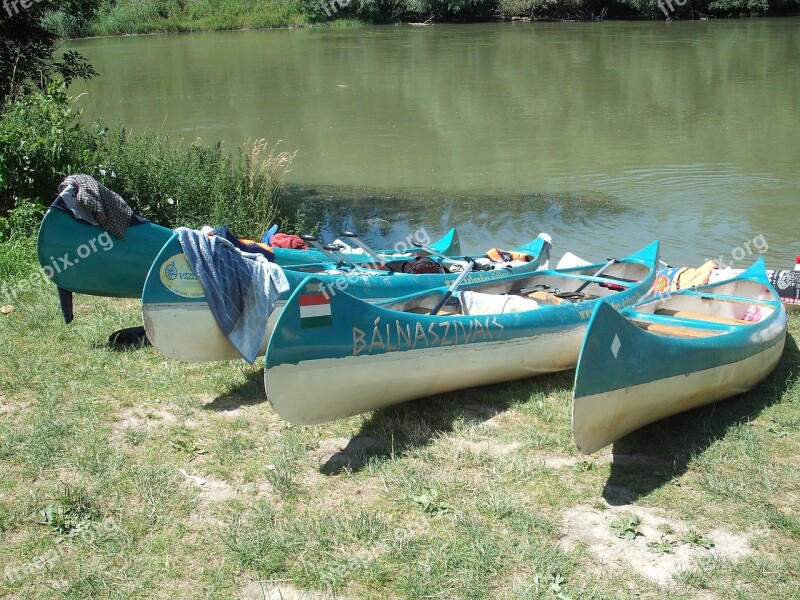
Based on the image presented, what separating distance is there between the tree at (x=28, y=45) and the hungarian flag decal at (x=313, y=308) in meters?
6.09

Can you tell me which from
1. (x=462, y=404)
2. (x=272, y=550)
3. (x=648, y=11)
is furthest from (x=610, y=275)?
(x=648, y=11)

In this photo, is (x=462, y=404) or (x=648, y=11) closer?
(x=462, y=404)

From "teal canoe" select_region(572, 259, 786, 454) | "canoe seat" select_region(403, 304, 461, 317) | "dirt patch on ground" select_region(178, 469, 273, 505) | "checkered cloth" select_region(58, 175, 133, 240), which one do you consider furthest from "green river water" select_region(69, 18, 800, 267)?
"dirt patch on ground" select_region(178, 469, 273, 505)

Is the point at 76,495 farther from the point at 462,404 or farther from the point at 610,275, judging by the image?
the point at 610,275

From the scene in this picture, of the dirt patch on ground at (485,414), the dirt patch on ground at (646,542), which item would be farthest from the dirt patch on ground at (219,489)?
the dirt patch on ground at (646,542)

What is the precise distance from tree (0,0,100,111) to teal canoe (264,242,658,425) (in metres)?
5.99

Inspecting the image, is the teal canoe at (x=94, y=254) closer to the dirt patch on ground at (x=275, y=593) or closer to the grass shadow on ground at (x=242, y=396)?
the grass shadow on ground at (x=242, y=396)

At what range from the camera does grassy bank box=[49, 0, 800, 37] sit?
43.1 metres

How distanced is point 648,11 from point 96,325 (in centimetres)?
4222

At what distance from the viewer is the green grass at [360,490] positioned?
3742mm

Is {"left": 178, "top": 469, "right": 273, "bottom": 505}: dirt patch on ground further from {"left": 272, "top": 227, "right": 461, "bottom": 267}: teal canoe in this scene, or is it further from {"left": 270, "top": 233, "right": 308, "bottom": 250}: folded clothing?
{"left": 270, "top": 233, "right": 308, "bottom": 250}: folded clothing

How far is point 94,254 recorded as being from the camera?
6270 mm

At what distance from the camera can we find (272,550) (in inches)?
154

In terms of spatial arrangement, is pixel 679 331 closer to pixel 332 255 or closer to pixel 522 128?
pixel 332 255
